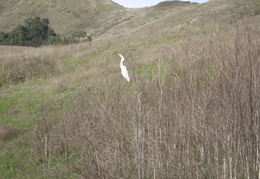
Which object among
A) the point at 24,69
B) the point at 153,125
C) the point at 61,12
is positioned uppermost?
the point at 61,12

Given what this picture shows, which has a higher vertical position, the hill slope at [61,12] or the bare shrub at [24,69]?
the hill slope at [61,12]

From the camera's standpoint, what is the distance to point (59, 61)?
14.6 metres

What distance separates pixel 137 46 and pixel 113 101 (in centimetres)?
952

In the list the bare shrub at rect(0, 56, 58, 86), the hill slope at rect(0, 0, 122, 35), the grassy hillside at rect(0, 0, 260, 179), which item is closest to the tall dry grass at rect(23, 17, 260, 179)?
the grassy hillside at rect(0, 0, 260, 179)

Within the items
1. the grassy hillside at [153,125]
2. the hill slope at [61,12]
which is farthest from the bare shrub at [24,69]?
the hill slope at [61,12]

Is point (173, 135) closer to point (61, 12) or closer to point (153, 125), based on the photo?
point (153, 125)

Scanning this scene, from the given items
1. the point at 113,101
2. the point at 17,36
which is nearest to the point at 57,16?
the point at 17,36

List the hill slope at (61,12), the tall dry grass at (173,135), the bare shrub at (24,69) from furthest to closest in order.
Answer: the hill slope at (61,12) < the bare shrub at (24,69) < the tall dry grass at (173,135)

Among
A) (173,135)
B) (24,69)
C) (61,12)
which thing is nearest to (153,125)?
(173,135)

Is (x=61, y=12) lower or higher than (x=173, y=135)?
higher

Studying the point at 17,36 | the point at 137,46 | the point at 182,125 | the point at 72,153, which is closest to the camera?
the point at 182,125

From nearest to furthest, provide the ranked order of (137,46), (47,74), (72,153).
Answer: (72,153) < (47,74) < (137,46)

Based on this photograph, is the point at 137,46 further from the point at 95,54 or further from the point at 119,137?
the point at 119,137

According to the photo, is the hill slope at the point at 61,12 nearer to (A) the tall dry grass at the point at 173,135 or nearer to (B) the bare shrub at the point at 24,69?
(B) the bare shrub at the point at 24,69
